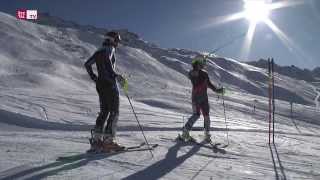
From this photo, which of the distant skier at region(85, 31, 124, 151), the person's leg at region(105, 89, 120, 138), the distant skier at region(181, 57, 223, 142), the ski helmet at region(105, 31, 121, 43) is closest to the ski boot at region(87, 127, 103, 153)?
the distant skier at region(85, 31, 124, 151)

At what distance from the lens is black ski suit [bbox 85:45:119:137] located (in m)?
8.84

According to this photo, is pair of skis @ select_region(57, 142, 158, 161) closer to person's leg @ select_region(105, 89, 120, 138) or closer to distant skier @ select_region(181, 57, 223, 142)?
person's leg @ select_region(105, 89, 120, 138)

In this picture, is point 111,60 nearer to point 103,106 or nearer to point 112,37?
point 112,37

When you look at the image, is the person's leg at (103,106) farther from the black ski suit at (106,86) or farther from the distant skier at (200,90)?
the distant skier at (200,90)

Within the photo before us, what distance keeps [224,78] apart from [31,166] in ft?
309

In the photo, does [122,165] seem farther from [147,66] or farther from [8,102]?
[147,66]

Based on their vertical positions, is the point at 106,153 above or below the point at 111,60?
below

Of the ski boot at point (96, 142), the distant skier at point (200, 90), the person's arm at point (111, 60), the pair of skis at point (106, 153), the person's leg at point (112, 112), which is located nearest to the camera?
the pair of skis at point (106, 153)

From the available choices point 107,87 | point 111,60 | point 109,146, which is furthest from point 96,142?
point 111,60

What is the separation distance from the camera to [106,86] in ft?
29.3

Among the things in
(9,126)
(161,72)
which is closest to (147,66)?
(161,72)

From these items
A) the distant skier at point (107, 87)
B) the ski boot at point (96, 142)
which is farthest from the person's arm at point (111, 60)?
the ski boot at point (96, 142)

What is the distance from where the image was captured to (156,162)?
7980 millimetres

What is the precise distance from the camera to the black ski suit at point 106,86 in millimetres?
8844
